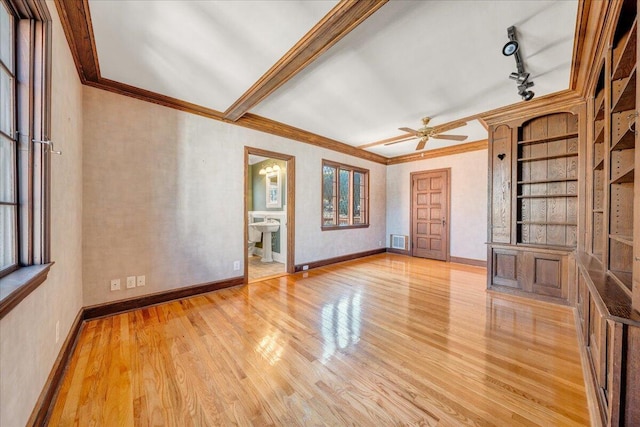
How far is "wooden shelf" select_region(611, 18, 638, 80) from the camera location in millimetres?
1352

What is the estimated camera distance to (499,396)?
5.09ft

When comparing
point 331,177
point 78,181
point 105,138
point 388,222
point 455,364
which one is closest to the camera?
point 455,364

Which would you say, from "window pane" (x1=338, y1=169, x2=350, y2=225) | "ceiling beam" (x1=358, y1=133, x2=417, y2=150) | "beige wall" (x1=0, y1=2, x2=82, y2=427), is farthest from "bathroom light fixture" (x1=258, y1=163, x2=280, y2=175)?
"beige wall" (x1=0, y1=2, x2=82, y2=427)

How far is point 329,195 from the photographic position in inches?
207

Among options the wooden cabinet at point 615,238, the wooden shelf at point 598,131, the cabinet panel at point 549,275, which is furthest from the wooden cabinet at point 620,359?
the cabinet panel at point 549,275

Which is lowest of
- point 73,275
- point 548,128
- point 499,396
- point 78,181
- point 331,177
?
point 499,396

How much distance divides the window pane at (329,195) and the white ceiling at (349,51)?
75.7 inches

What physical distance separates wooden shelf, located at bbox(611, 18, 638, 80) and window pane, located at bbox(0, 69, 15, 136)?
3263 millimetres

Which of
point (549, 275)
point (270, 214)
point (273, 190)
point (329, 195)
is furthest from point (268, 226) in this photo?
point (549, 275)

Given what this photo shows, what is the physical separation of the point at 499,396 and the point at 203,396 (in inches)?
72.5

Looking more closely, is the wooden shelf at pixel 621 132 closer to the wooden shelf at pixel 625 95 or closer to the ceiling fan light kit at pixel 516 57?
the wooden shelf at pixel 625 95

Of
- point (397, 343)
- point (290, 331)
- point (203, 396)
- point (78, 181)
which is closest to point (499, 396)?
point (397, 343)

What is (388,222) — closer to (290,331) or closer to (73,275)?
(290,331)

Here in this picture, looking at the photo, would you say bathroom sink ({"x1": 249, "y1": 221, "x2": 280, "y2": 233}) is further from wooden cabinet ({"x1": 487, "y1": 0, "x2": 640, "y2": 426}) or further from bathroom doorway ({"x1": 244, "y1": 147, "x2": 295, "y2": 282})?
wooden cabinet ({"x1": 487, "y1": 0, "x2": 640, "y2": 426})
